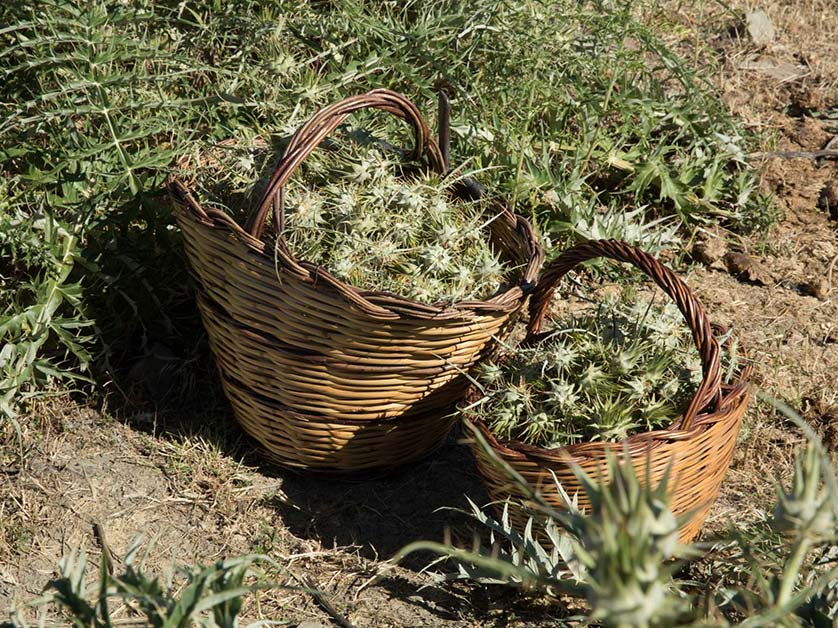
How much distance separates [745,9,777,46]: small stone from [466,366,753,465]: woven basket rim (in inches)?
109

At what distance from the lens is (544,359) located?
7.64ft

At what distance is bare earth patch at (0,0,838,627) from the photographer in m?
2.34

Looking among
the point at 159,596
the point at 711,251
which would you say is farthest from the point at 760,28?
the point at 159,596

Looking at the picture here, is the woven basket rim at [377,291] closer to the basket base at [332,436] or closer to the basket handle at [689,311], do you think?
the basket handle at [689,311]

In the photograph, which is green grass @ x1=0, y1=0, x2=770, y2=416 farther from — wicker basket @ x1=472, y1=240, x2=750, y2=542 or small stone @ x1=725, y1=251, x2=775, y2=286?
wicker basket @ x1=472, y1=240, x2=750, y2=542

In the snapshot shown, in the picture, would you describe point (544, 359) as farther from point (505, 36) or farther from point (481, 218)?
point (505, 36)

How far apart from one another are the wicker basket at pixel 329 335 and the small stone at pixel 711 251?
1093mm

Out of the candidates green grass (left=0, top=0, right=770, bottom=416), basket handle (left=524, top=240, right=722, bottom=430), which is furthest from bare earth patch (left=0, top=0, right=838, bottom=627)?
basket handle (left=524, top=240, right=722, bottom=430)

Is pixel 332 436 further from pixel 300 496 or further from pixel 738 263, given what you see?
pixel 738 263

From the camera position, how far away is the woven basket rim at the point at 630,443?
2049mm

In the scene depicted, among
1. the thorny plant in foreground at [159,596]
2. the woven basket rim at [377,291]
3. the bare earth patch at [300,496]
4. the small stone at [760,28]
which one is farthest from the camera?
the small stone at [760,28]

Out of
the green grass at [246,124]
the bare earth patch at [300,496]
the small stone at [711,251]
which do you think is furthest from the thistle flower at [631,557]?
the small stone at [711,251]

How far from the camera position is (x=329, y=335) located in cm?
229

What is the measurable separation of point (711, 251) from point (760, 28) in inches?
63.7
